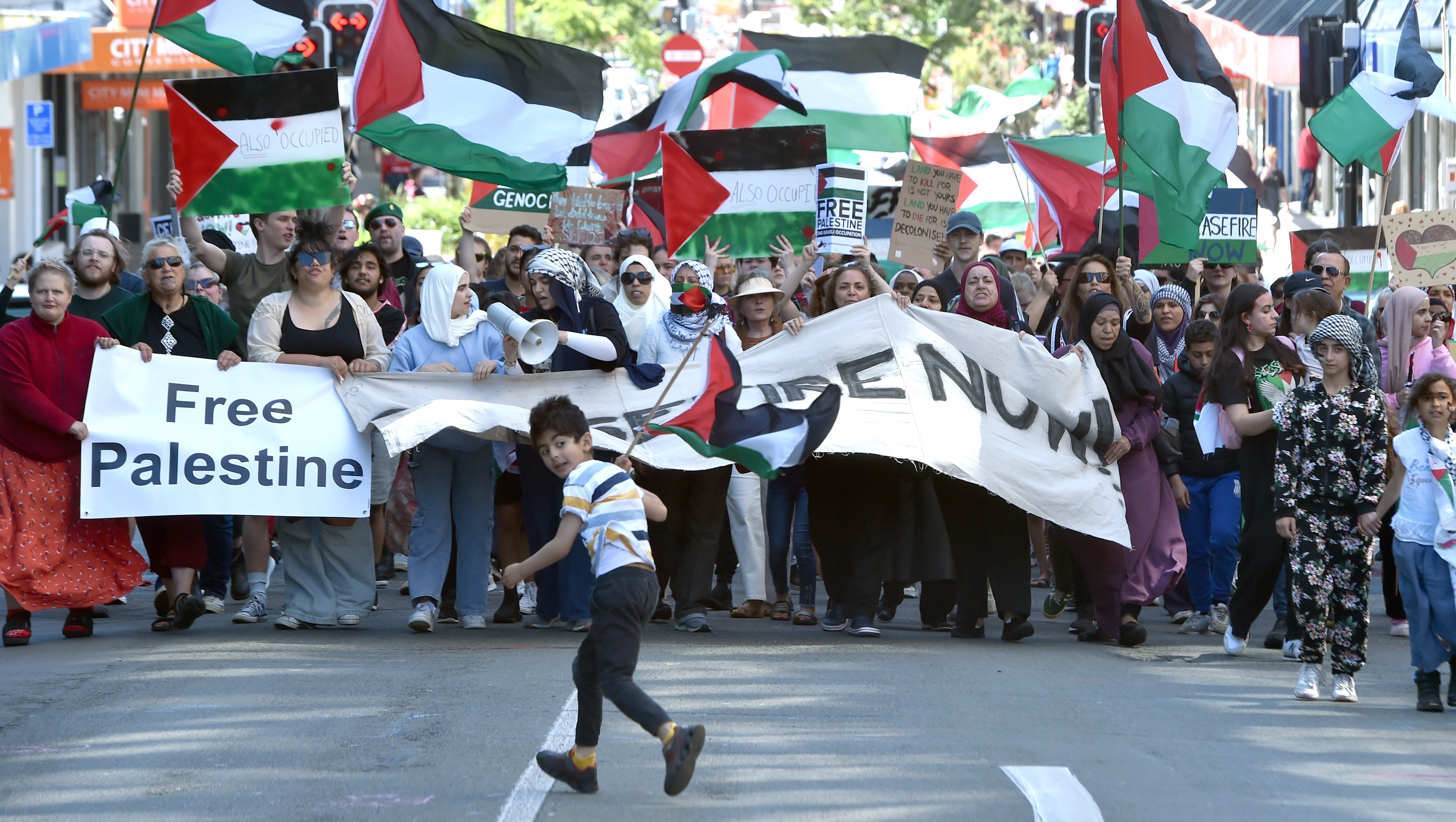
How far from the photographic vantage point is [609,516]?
618 cm

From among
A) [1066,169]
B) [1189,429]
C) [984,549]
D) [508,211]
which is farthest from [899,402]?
[1066,169]

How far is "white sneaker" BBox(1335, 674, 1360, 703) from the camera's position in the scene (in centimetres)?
802

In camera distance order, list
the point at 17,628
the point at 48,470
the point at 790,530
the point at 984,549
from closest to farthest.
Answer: the point at 17,628, the point at 48,470, the point at 984,549, the point at 790,530

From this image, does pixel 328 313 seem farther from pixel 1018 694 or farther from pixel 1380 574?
pixel 1380 574

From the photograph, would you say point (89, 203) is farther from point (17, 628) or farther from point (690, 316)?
point (690, 316)

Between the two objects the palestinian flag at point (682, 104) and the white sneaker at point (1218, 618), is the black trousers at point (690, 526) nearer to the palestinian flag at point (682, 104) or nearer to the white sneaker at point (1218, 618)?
the white sneaker at point (1218, 618)

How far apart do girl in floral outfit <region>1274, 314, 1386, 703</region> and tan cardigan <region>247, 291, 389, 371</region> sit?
4626mm

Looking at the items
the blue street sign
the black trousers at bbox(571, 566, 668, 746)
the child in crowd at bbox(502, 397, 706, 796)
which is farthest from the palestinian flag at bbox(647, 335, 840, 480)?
the blue street sign

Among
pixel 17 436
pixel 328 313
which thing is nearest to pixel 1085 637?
pixel 328 313

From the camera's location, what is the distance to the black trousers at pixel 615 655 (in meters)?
5.94

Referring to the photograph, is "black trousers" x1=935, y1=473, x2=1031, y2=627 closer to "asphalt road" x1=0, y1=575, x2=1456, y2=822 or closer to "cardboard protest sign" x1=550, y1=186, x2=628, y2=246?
A: "asphalt road" x1=0, y1=575, x2=1456, y2=822

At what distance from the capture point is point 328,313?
385 inches

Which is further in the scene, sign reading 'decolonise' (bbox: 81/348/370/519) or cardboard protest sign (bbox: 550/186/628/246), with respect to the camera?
cardboard protest sign (bbox: 550/186/628/246)

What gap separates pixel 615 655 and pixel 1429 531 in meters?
3.85
